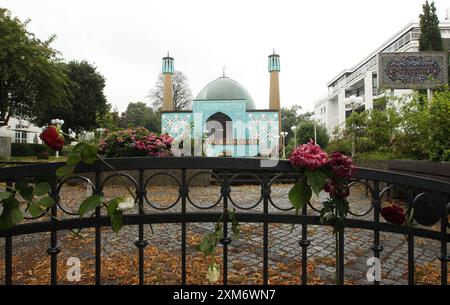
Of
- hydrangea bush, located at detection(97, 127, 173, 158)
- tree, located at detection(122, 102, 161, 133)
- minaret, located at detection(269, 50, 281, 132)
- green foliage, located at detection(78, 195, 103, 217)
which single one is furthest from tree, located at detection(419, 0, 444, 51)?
tree, located at detection(122, 102, 161, 133)

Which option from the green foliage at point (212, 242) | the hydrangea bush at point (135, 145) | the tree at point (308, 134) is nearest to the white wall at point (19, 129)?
the hydrangea bush at point (135, 145)

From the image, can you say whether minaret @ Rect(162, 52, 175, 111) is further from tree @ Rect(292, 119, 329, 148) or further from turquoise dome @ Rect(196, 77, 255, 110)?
tree @ Rect(292, 119, 329, 148)

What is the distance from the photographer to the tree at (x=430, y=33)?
75.5ft

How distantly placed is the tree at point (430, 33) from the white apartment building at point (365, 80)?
3524 millimetres

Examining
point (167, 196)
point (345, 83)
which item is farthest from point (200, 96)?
point (345, 83)

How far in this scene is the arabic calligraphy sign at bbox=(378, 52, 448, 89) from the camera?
12109 mm

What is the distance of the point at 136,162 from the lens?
143 cm

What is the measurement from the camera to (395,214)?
1.35 meters

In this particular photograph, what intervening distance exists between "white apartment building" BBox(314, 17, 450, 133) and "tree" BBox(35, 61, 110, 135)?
24315 mm

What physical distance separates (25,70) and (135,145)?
13.7 m

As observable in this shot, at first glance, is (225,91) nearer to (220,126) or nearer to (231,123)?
(220,126)

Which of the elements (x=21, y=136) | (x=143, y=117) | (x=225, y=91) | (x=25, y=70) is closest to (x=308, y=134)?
(x=225, y=91)

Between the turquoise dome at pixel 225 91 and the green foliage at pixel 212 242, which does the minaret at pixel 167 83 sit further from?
the green foliage at pixel 212 242
